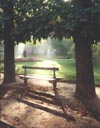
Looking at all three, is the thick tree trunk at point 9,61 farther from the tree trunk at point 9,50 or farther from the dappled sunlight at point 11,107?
the dappled sunlight at point 11,107

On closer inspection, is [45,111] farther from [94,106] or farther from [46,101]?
[94,106]

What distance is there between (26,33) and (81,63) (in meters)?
2.22

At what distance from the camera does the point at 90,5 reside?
36.0ft

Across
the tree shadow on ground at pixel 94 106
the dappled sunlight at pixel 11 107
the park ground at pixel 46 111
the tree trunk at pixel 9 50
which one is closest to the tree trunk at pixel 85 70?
the tree shadow on ground at pixel 94 106

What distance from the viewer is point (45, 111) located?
10.1 metres

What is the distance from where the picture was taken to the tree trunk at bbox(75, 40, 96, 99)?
11336 mm

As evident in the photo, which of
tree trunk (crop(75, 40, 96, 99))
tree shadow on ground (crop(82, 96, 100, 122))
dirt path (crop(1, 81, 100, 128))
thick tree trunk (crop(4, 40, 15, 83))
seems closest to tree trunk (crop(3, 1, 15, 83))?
thick tree trunk (crop(4, 40, 15, 83))

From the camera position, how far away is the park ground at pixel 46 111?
8.90 metres

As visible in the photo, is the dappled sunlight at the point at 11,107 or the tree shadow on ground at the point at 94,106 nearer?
the tree shadow on ground at the point at 94,106

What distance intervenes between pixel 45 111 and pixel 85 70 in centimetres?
216

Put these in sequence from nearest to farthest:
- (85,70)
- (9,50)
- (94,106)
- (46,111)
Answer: (46,111), (94,106), (85,70), (9,50)

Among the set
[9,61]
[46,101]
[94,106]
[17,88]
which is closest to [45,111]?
[46,101]

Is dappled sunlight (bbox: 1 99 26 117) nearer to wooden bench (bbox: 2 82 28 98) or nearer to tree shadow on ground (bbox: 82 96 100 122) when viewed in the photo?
wooden bench (bbox: 2 82 28 98)

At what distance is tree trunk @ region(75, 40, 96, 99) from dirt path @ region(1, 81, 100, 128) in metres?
0.48
